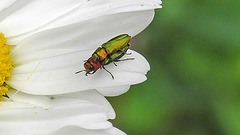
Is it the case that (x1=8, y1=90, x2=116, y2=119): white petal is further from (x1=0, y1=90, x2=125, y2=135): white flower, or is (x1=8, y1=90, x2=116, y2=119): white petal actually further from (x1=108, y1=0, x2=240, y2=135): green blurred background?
(x1=108, y1=0, x2=240, y2=135): green blurred background

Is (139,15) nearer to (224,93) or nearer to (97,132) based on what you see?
(97,132)

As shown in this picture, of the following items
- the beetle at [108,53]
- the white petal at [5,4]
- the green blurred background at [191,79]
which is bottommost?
the green blurred background at [191,79]

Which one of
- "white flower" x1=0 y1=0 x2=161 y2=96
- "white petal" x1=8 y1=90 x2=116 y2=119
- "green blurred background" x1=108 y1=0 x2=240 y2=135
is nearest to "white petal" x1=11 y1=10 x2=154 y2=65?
"white flower" x1=0 y1=0 x2=161 y2=96

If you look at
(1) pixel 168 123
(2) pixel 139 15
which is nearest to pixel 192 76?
(1) pixel 168 123

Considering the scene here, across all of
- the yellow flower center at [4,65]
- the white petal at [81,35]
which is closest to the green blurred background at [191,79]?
the white petal at [81,35]

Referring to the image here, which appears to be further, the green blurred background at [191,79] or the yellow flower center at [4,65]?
the green blurred background at [191,79]

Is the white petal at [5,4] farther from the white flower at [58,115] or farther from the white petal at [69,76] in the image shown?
the white flower at [58,115]
